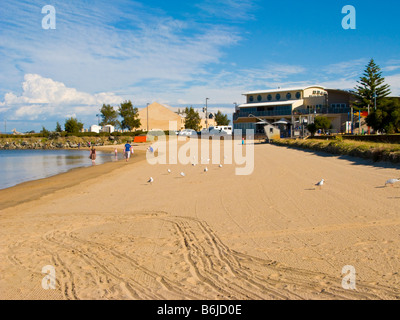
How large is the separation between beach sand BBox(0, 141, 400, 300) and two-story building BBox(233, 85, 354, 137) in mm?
42896

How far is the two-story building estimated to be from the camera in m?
53.0

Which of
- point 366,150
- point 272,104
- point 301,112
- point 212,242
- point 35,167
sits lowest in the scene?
point 35,167

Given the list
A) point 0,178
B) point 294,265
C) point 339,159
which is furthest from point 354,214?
point 0,178

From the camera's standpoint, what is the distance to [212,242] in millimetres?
6406

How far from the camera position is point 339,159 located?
16.2 m

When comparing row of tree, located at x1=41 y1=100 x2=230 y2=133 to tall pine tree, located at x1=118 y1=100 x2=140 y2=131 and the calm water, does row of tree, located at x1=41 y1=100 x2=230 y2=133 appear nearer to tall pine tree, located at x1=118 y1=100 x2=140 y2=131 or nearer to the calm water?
tall pine tree, located at x1=118 y1=100 x2=140 y2=131

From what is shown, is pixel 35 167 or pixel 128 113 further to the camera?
pixel 128 113

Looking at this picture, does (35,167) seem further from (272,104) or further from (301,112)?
(272,104)

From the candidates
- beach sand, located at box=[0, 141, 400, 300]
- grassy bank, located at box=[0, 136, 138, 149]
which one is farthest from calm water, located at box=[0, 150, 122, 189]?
grassy bank, located at box=[0, 136, 138, 149]

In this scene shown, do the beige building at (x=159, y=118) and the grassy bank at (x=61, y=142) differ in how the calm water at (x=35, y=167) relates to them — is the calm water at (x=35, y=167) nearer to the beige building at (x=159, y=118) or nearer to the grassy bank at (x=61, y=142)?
the grassy bank at (x=61, y=142)

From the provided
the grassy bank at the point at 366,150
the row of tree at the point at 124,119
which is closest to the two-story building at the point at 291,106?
the row of tree at the point at 124,119

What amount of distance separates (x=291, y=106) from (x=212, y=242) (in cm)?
5075

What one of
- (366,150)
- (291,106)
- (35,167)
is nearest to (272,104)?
(291,106)
